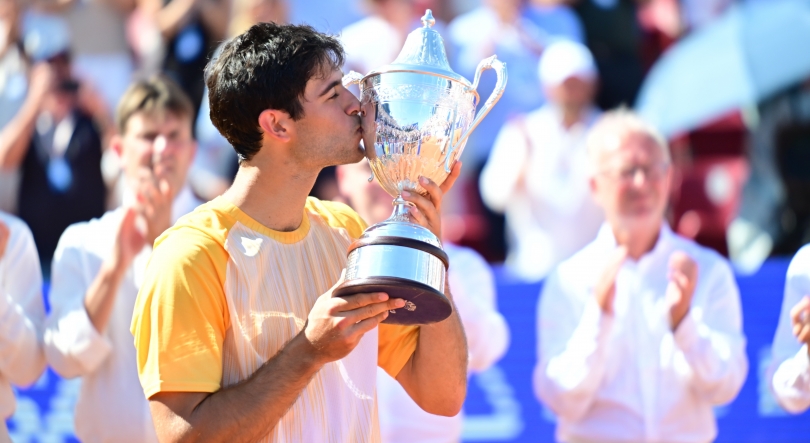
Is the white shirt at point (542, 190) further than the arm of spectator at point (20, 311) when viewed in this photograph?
Yes

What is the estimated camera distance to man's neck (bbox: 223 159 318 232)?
2.90 metres

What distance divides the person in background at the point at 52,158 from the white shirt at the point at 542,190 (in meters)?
2.78

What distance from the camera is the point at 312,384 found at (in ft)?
9.30

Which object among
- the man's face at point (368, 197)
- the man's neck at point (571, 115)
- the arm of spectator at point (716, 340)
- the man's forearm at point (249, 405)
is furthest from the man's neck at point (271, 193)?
the man's neck at point (571, 115)

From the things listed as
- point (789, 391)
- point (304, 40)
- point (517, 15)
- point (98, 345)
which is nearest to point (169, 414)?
point (304, 40)

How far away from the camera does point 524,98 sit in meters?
7.23

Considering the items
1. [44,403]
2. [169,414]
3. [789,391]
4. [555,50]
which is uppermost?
[555,50]

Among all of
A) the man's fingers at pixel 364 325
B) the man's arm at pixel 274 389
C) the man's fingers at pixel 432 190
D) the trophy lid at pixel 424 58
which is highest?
the trophy lid at pixel 424 58

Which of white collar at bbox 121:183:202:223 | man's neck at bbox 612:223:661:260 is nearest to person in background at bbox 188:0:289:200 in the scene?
white collar at bbox 121:183:202:223

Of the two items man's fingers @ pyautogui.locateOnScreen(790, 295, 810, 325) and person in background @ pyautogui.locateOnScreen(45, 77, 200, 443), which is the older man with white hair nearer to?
man's fingers @ pyautogui.locateOnScreen(790, 295, 810, 325)

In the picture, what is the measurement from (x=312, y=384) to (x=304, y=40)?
100 cm

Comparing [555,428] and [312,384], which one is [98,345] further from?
[555,428]

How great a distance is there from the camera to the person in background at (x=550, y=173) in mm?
6617

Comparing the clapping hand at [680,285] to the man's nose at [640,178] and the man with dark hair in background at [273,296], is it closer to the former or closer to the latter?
the man's nose at [640,178]
